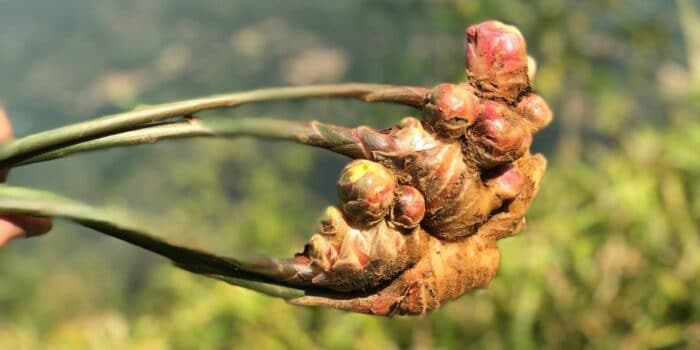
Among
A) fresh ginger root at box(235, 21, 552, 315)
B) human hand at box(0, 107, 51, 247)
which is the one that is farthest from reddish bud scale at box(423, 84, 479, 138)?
human hand at box(0, 107, 51, 247)

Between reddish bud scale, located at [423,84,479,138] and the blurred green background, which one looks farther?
the blurred green background

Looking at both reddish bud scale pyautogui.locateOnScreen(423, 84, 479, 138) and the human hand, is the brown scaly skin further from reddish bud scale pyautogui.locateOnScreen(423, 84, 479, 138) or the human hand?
the human hand

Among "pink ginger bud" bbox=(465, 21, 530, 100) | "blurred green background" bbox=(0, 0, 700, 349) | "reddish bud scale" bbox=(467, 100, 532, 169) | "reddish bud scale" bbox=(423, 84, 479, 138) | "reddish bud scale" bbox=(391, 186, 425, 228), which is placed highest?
"pink ginger bud" bbox=(465, 21, 530, 100)

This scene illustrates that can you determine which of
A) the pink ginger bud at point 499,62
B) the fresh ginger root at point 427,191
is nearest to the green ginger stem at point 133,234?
the fresh ginger root at point 427,191

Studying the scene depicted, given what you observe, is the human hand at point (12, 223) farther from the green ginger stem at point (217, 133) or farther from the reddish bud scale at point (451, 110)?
the reddish bud scale at point (451, 110)

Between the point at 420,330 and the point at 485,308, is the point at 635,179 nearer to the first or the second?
the point at 485,308

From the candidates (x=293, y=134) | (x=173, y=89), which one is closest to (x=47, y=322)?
(x=173, y=89)
